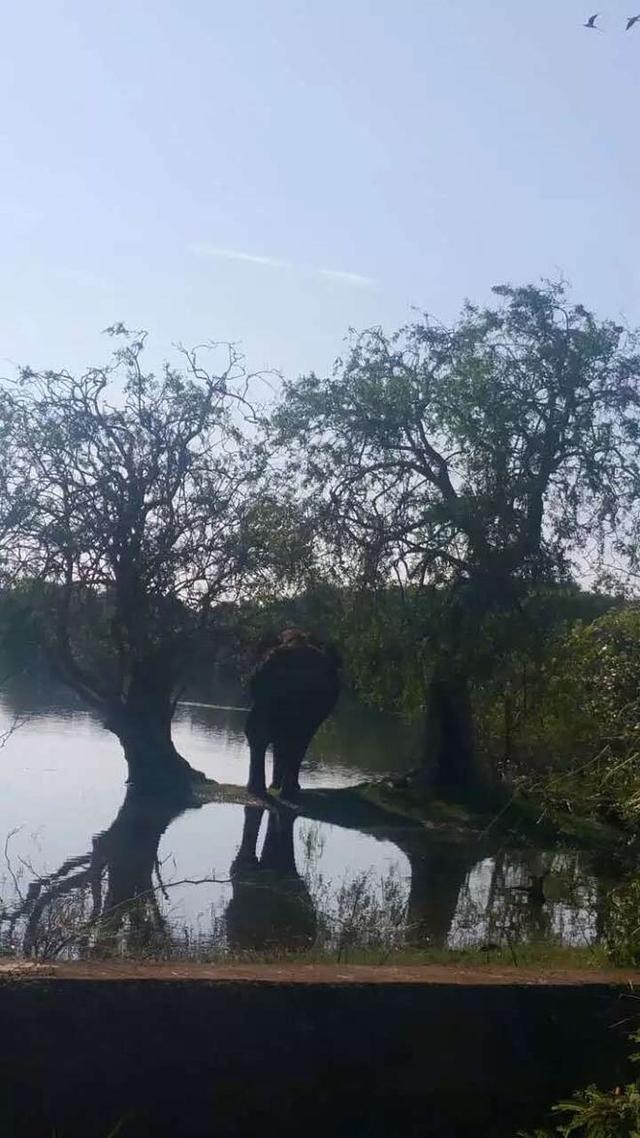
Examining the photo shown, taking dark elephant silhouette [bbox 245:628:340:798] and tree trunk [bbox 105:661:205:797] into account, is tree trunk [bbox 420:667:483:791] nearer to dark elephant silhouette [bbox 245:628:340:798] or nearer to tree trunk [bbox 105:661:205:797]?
dark elephant silhouette [bbox 245:628:340:798]

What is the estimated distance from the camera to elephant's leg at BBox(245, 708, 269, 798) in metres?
24.7

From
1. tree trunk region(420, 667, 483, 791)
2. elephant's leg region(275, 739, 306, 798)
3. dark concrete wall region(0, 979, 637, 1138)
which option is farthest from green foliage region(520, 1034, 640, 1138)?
tree trunk region(420, 667, 483, 791)

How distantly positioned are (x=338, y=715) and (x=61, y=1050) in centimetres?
3344

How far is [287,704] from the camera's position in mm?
24953

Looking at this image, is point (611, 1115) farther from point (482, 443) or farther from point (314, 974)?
point (482, 443)

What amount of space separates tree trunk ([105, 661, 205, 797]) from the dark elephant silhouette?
133cm

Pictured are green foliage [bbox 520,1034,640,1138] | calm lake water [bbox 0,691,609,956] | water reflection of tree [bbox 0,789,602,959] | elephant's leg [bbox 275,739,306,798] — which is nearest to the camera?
green foliage [bbox 520,1034,640,1138]

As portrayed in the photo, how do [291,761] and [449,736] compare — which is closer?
[291,761]

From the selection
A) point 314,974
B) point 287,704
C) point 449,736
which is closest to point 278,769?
point 287,704

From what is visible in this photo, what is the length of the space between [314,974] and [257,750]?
17527mm

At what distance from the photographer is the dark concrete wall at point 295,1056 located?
6.72 metres

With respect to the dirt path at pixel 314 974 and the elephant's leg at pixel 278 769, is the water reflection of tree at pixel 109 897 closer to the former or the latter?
the dirt path at pixel 314 974

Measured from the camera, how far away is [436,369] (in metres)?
26.6

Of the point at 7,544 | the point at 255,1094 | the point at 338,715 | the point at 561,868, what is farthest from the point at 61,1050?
the point at 338,715
